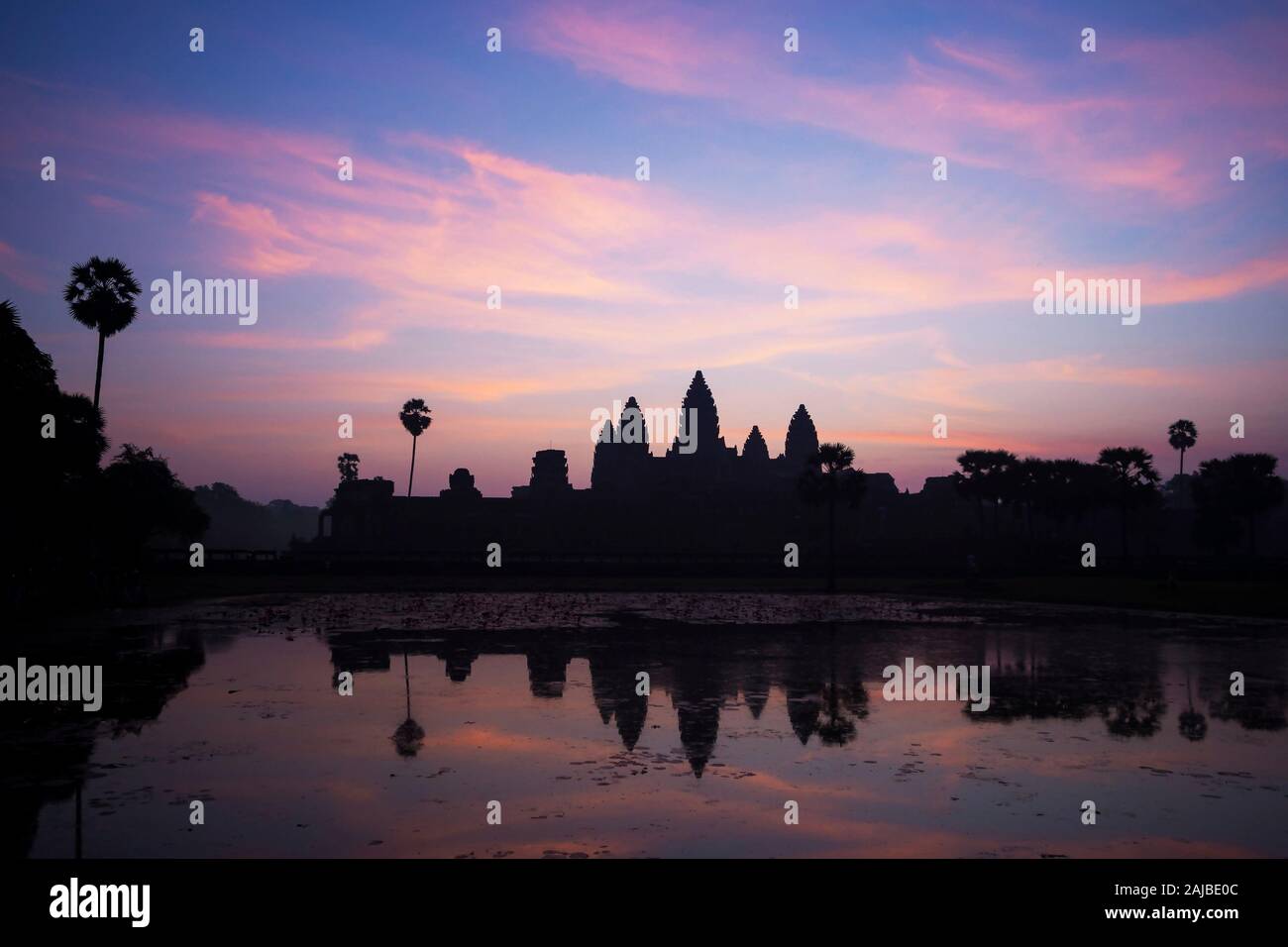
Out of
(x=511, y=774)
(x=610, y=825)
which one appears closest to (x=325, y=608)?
(x=511, y=774)

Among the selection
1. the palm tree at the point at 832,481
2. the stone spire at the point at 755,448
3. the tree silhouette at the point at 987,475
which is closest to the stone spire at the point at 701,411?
the stone spire at the point at 755,448

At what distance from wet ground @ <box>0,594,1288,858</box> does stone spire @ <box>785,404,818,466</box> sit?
346 ft

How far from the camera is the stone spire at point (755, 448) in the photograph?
123 m

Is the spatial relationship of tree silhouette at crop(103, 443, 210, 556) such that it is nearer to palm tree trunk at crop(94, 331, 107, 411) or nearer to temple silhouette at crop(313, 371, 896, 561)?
palm tree trunk at crop(94, 331, 107, 411)

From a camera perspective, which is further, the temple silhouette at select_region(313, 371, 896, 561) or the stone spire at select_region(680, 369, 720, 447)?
the stone spire at select_region(680, 369, 720, 447)

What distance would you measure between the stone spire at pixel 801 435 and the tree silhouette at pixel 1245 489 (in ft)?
182

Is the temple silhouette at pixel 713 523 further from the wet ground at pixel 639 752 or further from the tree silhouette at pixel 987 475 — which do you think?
the wet ground at pixel 639 752

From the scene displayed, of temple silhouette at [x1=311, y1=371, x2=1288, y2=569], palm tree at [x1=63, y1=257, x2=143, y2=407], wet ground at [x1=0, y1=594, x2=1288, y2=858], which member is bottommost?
wet ground at [x1=0, y1=594, x2=1288, y2=858]

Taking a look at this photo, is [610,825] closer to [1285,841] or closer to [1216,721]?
[1285,841]

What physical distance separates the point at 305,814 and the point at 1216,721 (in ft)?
41.3

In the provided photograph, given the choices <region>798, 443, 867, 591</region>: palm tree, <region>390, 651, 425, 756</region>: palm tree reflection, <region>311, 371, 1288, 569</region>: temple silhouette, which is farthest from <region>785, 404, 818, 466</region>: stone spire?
<region>390, 651, 425, 756</region>: palm tree reflection

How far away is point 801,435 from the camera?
130 meters

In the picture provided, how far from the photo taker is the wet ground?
875 centimetres

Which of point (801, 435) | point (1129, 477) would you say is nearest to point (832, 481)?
point (1129, 477)
